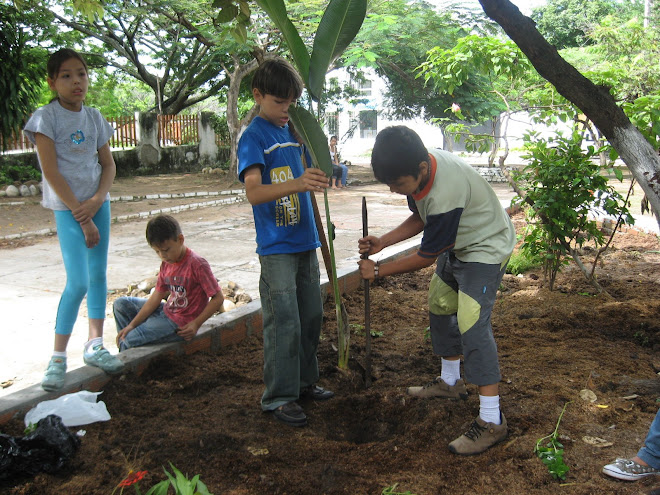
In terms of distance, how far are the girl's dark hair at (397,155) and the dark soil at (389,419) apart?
1.22 meters

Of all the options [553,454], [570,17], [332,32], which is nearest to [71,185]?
[332,32]

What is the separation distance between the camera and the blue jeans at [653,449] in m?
2.22

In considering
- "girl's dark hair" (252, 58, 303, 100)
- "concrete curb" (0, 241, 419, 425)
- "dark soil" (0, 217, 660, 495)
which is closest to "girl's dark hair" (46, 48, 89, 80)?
"girl's dark hair" (252, 58, 303, 100)

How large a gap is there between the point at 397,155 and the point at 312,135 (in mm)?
609

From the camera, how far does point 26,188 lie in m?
12.8

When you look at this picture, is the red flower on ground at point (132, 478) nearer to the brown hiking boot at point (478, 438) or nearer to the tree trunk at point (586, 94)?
the brown hiking boot at point (478, 438)

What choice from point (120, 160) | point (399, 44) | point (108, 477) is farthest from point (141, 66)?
point (108, 477)

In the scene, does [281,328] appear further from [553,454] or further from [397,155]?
[553,454]

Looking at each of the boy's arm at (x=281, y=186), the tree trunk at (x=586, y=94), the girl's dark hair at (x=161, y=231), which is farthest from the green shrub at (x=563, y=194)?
the girl's dark hair at (x=161, y=231)

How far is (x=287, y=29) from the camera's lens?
2.73 metres

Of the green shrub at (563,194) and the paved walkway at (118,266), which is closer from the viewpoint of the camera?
the paved walkway at (118,266)

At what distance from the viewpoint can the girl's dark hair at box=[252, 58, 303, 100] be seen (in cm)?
272

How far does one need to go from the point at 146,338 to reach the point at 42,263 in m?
4.05

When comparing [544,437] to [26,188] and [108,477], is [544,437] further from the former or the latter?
[26,188]
